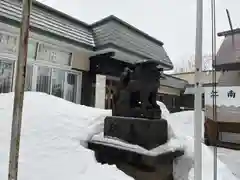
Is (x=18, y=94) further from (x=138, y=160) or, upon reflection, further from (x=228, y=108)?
(x=228, y=108)

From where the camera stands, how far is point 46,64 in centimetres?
594

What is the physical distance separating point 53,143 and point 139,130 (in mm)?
868

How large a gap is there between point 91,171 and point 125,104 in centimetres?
89

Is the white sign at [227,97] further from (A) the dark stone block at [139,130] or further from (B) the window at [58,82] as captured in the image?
(B) the window at [58,82]

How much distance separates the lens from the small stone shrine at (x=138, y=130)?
2.23 metres

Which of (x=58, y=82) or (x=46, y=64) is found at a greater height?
(x=46, y=64)

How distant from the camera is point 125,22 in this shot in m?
7.93

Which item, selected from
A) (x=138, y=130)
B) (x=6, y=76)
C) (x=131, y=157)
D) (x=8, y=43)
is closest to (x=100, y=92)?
(x=6, y=76)

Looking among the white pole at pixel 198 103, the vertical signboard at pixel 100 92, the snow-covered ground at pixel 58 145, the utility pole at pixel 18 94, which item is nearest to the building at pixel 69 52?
the vertical signboard at pixel 100 92

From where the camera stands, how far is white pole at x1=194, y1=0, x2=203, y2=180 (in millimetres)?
1821

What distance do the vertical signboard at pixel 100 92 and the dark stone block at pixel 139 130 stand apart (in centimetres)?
444

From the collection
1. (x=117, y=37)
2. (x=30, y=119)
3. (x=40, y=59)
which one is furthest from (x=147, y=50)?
(x=30, y=119)

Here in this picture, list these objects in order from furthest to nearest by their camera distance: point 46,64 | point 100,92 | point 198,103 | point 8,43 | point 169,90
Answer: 1. point 169,90
2. point 100,92
3. point 46,64
4. point 8,43
5. point 198,103

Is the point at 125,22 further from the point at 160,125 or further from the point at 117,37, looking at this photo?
the point at 160,125
